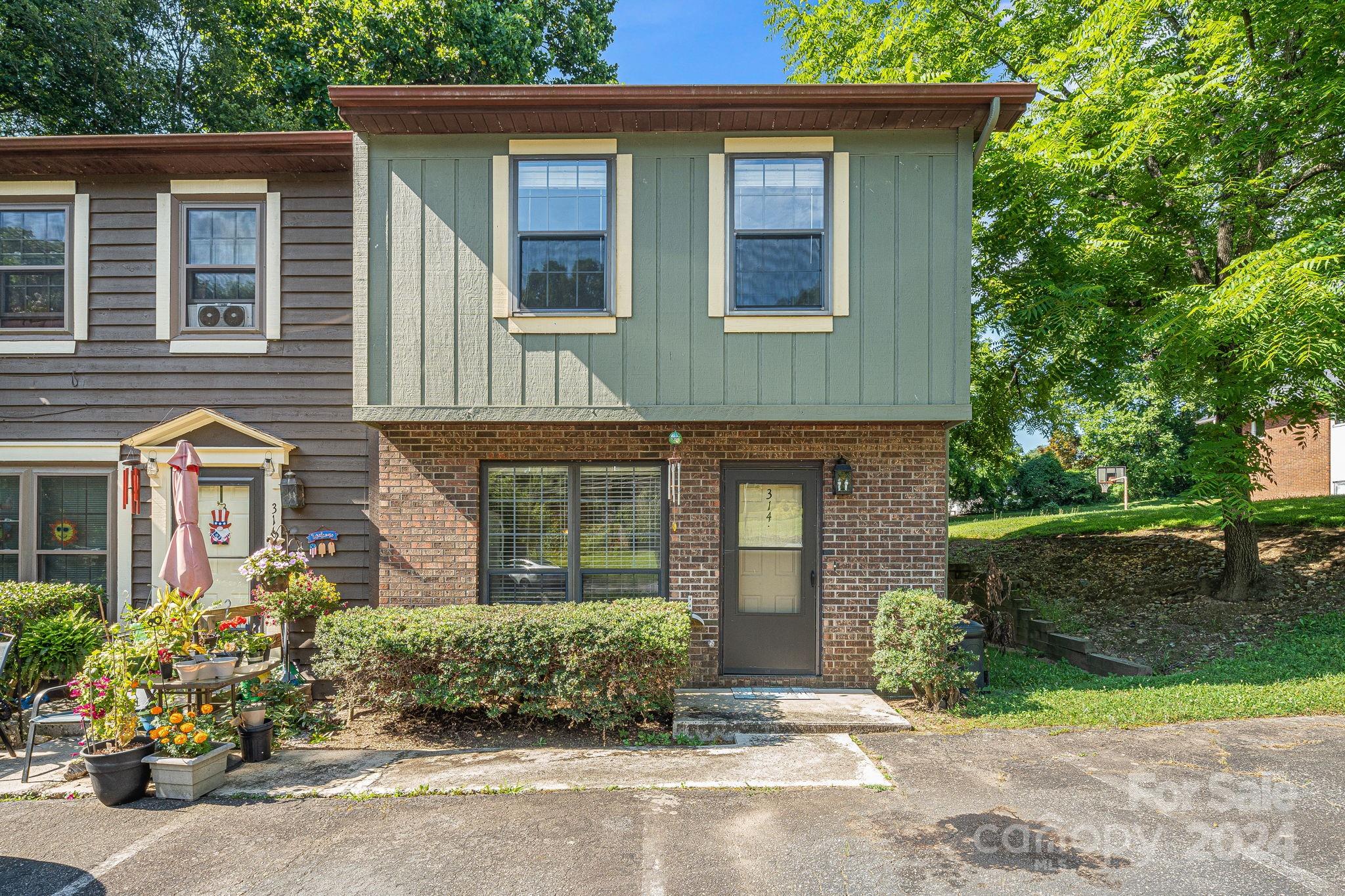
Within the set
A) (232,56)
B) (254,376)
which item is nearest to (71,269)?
(254,376)

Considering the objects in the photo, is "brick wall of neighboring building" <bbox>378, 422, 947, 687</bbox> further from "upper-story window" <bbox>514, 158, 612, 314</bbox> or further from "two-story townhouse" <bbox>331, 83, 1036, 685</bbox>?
"upper-story window" <bbox>514, 158, 612, 314</bbox>

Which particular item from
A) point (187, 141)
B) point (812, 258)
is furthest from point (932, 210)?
point (187, 141)

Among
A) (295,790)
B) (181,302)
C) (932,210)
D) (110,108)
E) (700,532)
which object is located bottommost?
(295,790)

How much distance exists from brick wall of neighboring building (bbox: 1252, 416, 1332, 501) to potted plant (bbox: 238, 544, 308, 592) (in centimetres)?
2422

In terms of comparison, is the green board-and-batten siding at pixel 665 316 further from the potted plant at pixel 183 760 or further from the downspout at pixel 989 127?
the potted plant at pixel 183 760

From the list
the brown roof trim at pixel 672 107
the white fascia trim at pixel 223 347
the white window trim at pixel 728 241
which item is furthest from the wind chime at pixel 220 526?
the white window trim at pixel 728 241

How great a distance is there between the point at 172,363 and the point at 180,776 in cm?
478

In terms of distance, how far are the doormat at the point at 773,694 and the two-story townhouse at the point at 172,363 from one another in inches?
158

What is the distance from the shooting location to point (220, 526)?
24.7 ft

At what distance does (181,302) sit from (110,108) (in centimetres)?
1109

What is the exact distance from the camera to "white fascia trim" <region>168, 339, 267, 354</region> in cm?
758

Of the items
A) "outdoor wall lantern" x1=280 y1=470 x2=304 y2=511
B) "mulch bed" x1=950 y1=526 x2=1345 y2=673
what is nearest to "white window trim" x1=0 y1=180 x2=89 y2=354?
"outdoor wall lantern" x1=280 y1=470 x2=304 y2=511

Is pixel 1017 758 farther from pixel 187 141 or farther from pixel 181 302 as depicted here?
pixel 187 141

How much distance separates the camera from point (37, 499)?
25.1 feet
